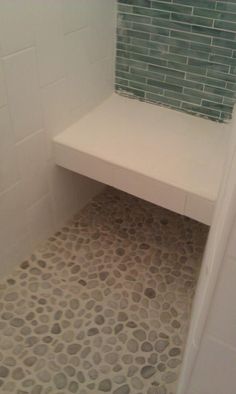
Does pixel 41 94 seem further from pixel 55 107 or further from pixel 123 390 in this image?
pixel 123 390

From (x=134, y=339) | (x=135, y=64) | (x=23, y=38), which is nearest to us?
(x=23, y=38)

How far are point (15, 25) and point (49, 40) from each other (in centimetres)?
14

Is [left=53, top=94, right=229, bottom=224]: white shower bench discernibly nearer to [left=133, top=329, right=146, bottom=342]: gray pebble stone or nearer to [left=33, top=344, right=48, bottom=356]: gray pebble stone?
[left=133, top=329, right=146, bottom=342]: gray pebble stone

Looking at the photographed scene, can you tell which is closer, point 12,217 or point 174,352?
point 174,352

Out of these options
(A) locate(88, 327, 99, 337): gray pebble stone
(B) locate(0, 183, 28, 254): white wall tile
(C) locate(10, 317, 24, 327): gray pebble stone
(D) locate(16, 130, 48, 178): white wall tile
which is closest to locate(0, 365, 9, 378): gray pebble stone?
(C) locate(10, 317, 24, 327): gray pebble stone

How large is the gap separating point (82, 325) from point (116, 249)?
355mm

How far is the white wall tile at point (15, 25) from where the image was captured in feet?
3.09

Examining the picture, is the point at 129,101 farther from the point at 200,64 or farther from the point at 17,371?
the point at 17,371

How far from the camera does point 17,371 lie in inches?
43.6

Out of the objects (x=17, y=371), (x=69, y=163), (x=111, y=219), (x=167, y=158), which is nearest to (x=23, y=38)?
(x=69, y=163)

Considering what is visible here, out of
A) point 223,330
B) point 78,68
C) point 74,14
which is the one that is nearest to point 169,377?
point 223,330

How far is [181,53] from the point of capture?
4.29ft

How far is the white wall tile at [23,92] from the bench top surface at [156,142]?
0.48 ft

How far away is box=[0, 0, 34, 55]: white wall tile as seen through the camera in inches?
37.0
